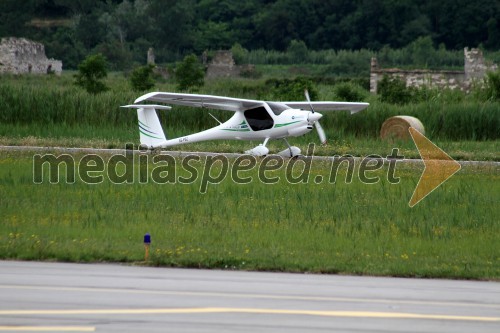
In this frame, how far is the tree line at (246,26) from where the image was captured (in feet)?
249

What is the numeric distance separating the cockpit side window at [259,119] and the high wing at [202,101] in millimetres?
156

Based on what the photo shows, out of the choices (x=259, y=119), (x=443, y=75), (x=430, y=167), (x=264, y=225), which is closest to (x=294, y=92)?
(x=259, y=119)

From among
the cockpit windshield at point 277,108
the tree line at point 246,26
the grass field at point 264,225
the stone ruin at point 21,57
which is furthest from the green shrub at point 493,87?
the tree line at point 246,26

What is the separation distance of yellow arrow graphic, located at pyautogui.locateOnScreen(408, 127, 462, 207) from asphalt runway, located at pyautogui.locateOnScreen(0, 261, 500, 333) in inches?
221

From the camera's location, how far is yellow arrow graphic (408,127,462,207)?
17181 mm

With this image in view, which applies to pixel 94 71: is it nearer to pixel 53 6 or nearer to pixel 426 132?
pixel 426 132

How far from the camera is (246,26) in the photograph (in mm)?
84188

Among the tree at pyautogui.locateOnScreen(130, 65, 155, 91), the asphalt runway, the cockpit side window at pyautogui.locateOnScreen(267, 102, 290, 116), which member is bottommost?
the asphalt runway

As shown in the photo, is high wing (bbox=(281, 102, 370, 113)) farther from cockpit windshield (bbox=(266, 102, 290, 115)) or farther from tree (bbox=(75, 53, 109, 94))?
tree (bbox=(75, 53, 109, 94))

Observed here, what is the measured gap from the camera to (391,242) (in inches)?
504

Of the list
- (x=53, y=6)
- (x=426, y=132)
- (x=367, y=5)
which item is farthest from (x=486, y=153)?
(x=53, y=6)

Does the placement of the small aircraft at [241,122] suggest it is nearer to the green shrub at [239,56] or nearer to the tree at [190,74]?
the tree at [190,74]

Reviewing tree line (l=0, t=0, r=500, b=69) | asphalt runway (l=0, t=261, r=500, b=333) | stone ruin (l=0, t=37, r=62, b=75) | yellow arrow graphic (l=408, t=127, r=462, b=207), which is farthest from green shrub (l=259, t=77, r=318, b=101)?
tree line (l=0, t=0, r=500, b=69)

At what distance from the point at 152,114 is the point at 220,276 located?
44.9 feet
